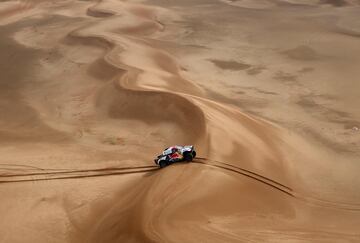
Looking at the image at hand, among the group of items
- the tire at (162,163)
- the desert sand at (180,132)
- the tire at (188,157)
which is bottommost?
the desert sand at (180,132)

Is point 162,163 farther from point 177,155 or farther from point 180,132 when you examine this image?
point 180,132

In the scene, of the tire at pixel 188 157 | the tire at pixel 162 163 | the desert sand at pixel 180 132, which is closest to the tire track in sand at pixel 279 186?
the desert sand at pixel 180 132

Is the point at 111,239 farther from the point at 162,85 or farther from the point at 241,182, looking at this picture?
the point at 162,85

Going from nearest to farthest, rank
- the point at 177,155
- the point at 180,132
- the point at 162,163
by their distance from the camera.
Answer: the point at 177,155, the point at 162,163, the point at 180,132

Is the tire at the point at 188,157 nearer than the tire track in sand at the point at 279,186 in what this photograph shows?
No

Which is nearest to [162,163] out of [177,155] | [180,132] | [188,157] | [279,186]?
[177,155]

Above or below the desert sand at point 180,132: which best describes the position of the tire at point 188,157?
above

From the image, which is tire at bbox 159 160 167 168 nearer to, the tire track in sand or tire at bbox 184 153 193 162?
tire at bbox 184 153 193 162

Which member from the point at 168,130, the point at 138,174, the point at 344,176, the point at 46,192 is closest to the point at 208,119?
the point at 168,130

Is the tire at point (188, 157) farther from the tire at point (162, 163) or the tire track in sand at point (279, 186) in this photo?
the tire at point (162, 163)
